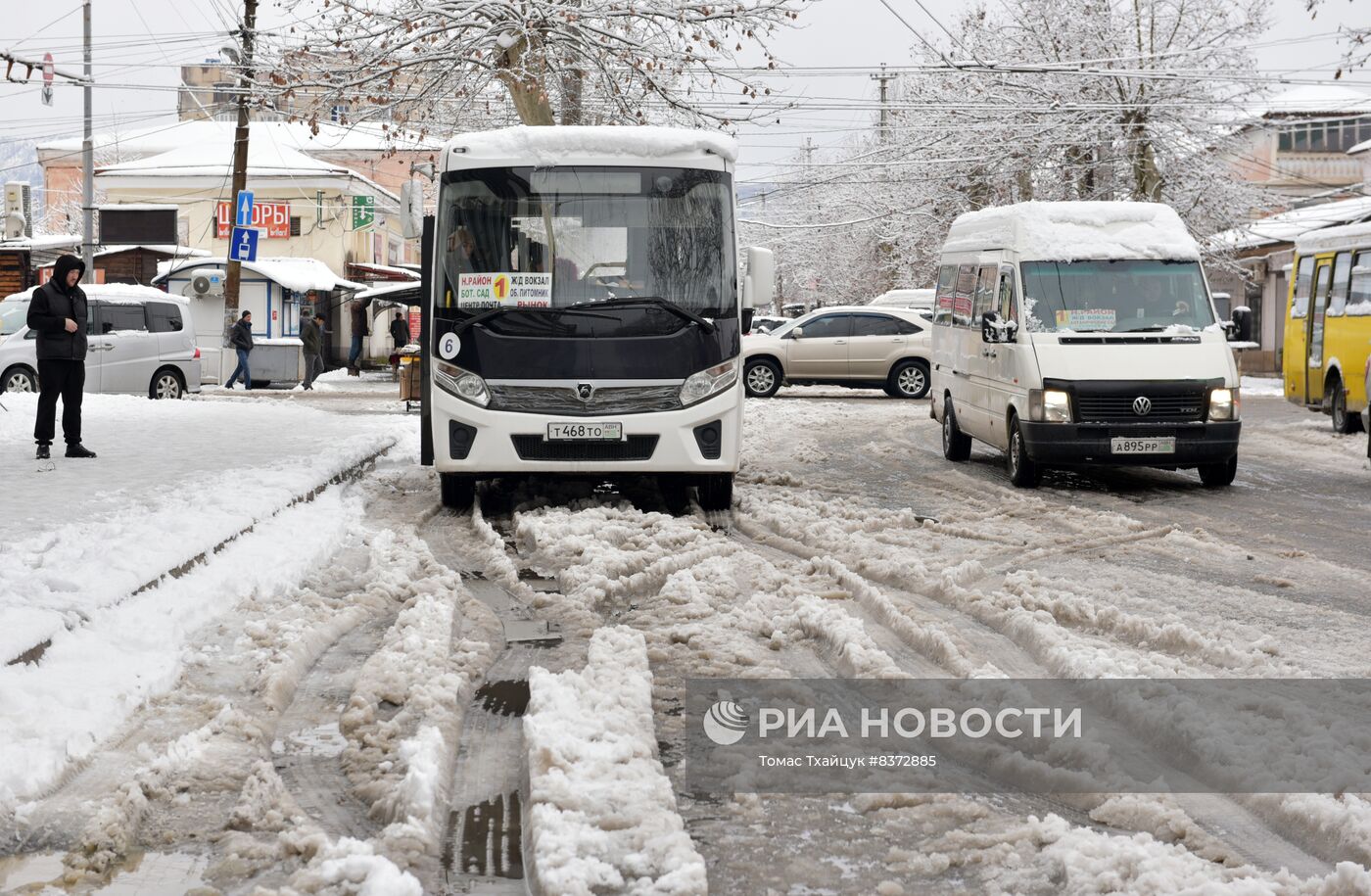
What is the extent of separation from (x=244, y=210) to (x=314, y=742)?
3078 centimetres

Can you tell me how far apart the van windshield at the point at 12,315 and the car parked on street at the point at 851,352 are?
13097mm

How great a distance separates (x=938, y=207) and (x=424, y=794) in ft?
160

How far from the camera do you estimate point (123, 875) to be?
3852mm

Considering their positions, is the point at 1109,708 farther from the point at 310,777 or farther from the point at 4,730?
the point at 4,730

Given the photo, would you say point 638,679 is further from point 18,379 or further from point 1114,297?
point 18,379

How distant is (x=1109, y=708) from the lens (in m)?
5.27

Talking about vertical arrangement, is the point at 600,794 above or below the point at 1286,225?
below

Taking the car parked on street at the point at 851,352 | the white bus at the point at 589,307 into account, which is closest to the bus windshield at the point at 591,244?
the white bus at the point at 589,307

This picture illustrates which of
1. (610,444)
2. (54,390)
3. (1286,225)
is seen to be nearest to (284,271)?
(1286,225)

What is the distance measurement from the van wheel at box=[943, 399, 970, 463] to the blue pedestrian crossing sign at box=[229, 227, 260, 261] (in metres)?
19.9

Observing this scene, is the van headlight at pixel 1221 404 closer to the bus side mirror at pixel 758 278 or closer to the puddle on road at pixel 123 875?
the bus side mirror at pixel 758 278

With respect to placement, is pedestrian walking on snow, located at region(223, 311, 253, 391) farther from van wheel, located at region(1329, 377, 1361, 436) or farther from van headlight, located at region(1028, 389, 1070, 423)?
van headlight, located at region(1028, 389, 1070, 423)

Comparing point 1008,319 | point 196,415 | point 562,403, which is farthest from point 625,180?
point 196,415

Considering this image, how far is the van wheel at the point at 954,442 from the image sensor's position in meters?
16.7
